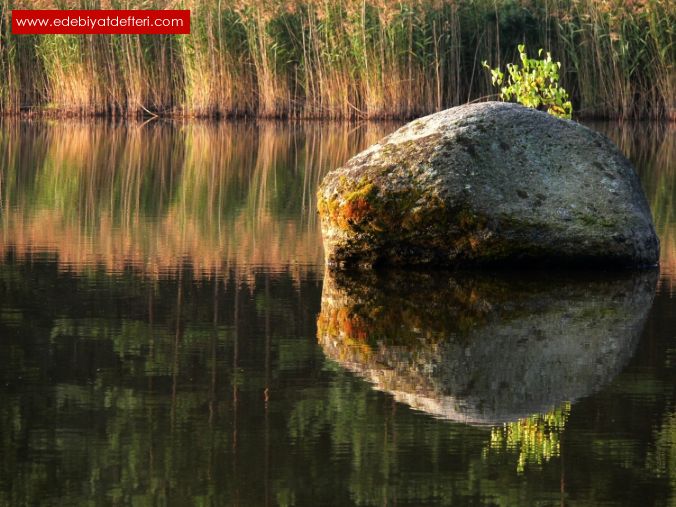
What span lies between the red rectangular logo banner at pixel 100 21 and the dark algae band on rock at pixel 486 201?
47.6 feet

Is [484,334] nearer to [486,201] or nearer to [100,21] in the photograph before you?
[486,201]

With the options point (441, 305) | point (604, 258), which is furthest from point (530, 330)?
point (604, 258)

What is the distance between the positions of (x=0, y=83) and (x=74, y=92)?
139cm

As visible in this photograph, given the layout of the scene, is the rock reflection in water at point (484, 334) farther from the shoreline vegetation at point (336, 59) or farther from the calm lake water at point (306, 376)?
the shoreline vegetation at point (336, 59)

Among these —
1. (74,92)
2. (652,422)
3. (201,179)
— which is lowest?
(652,422)

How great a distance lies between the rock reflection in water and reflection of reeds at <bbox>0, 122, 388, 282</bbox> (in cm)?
110

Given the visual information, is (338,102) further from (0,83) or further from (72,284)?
(72,284)

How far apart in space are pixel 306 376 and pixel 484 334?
1.15m

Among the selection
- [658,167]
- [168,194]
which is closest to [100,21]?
[658,167]

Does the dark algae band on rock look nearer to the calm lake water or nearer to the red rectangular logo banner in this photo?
the calm lake water

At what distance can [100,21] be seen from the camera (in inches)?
902

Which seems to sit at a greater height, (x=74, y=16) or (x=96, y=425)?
(x=74, y=16)

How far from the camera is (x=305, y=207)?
1166 centimetres

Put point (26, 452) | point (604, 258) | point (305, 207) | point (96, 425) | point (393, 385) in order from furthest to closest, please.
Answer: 1. point (305, 207)
2. point (604, 258)
3. point (393, 385)
4. point (96, 425)
5. point (26, 452)
